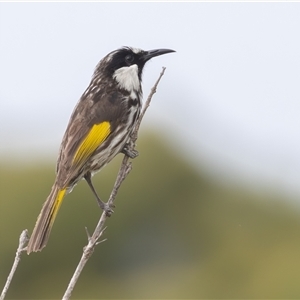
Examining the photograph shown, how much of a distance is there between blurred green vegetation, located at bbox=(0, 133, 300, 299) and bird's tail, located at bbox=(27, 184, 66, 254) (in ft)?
37.5

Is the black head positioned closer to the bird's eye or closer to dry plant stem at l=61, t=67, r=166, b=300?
the bird's eye

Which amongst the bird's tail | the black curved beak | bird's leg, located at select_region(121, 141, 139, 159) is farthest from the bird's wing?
the black curved beak

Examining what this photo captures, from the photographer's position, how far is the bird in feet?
28.8

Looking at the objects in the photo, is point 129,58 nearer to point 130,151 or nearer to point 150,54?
point 150,54

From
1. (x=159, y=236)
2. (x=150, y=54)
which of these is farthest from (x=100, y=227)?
(x=159, y=236)

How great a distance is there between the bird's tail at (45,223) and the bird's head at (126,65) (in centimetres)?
132

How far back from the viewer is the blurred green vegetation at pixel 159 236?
21172 mm

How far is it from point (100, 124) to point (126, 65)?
0.86 metres

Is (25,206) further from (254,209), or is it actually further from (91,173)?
(91,173)

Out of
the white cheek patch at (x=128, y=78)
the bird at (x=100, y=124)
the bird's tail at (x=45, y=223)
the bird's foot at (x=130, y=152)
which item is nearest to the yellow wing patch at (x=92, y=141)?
the bird at (x=100, y=124)

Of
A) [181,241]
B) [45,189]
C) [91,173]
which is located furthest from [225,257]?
[91,173]

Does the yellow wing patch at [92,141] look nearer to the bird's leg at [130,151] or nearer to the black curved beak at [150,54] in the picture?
the bird's leg at [130,151]

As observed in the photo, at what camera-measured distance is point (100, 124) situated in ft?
30.0

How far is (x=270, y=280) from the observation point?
2012 centimetres
